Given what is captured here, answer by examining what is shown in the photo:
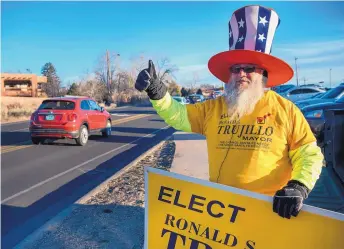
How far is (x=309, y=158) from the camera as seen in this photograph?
199 cm

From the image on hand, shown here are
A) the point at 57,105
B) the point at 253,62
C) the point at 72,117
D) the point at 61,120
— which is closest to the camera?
the point at 253,62

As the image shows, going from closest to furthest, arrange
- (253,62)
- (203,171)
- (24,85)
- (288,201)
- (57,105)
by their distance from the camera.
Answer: (288,201), (253,62), (203,171), (57,105), (24,85)

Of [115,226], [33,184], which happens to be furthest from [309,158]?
[33,184]

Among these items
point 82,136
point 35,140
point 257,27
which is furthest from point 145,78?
point 35,140

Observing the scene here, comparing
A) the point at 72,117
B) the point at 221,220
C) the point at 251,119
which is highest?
the point at 251,119

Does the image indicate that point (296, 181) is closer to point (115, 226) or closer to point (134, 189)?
point (115, 226)

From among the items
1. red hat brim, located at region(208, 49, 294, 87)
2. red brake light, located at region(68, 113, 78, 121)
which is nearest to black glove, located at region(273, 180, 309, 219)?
red hat brim, located at region(208, 49, 294, 87)

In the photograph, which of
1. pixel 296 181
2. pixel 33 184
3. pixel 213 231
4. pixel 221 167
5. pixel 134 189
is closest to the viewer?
pixel 296 181

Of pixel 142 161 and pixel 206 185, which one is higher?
pixel 206 185

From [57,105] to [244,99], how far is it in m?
9.86

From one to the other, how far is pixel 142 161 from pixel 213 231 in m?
6.14

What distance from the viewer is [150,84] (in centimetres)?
219

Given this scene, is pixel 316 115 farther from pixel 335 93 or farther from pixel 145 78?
pixel 145 78

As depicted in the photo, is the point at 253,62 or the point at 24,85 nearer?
the point at 253,62
